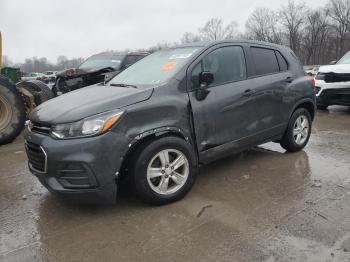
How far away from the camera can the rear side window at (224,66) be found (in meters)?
4.06

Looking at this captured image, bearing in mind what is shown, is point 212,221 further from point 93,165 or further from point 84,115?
point 84,115

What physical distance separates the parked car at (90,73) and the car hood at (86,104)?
5.28 meters

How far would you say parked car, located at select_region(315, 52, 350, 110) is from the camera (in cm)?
850

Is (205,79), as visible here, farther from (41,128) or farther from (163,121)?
(41,128)

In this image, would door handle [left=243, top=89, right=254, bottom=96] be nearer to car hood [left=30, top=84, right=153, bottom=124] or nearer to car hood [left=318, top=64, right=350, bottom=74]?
car hood [left=30, top=84, right=153, bottom=124]

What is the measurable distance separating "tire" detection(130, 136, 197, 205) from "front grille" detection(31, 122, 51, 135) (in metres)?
0.87

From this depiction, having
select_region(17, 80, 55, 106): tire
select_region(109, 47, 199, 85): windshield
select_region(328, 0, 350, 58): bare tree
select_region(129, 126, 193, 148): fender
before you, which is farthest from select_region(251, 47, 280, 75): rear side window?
select_region(328, 0, 350, 58): bare tree

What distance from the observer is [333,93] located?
878 centimetres

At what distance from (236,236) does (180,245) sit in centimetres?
50

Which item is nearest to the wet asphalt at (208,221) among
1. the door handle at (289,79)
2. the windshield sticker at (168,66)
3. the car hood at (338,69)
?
the door handle at (289,79)

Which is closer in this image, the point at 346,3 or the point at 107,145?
the point at 107,145

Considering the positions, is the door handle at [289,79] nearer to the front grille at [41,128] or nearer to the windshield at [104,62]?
the front grille at [41,128]

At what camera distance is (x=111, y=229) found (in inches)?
129

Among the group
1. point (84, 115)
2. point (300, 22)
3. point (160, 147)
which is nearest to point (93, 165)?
point (84, 115)
